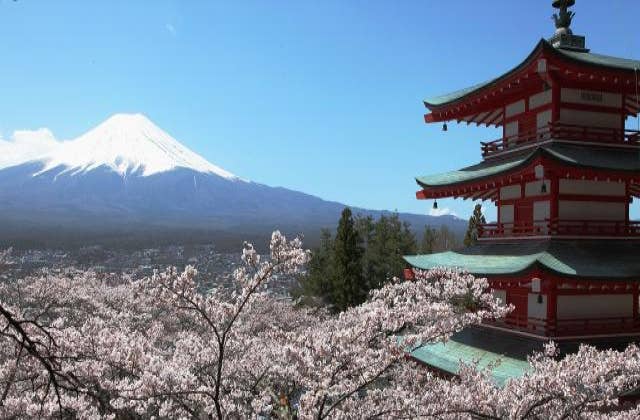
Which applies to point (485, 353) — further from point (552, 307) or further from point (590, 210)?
point (590, 210)

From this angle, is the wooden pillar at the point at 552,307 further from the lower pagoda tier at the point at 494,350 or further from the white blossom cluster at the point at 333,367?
the white blossom cluster at the point at 333,367

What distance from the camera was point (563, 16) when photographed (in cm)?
1680

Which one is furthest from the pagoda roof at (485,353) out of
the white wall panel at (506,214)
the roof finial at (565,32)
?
the roof finial at (565,32)

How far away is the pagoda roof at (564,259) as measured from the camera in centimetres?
1301

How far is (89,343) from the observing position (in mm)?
10945

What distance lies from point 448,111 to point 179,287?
12.8m

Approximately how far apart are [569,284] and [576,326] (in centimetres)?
135

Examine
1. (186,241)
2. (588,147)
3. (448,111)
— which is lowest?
(186,241)

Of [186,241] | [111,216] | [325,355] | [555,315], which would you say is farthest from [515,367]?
[111,216]

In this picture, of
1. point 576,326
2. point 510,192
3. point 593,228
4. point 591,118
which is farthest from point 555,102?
point 576,326

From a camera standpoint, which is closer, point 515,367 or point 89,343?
point 89,343

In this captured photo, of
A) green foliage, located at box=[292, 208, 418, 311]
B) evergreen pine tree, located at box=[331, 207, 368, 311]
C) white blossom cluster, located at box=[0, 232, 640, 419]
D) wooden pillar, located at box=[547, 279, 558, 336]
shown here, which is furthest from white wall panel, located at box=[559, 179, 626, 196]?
evergreen pine tree, located at box=[331, 207, 368, 311]

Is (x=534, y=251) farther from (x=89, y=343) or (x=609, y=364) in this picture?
(x=89, y=343)

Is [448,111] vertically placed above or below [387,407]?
above
